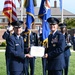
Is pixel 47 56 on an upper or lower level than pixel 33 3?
lower

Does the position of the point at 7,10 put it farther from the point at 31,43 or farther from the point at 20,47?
the point at 20,47

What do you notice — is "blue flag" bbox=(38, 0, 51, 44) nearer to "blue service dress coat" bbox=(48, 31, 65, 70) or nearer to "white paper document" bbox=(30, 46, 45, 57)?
"white paper document" bbox=(30, 46, 45, 57)

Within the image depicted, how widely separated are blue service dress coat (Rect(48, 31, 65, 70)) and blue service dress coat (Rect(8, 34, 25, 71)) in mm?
649

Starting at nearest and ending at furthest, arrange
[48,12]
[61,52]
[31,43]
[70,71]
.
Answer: [61,52] < [48,12] < [31,43] < [70,71]

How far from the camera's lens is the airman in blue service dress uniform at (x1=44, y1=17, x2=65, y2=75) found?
7.40 meters

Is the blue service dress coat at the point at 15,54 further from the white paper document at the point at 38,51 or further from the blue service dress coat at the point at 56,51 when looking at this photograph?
the blue service dress coat at the point at 56,51

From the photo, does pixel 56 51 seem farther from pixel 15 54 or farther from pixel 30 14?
pixel 30 14

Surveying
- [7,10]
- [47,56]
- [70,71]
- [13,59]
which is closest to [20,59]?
[13,59]

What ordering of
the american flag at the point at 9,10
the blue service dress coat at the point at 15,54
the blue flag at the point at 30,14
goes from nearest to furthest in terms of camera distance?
the blue service dress coat at the point at 15,54, the blue flag at the point at 30,14, the american flag at the point at 9,10

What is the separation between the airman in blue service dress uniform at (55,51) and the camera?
740cm

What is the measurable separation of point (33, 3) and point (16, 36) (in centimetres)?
217

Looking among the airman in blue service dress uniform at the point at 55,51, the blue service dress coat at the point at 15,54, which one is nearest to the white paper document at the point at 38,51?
the airman in blue service dress uniform at the point at 55,51

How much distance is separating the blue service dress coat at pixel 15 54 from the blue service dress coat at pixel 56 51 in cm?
65

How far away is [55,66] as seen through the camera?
7.47 meters
